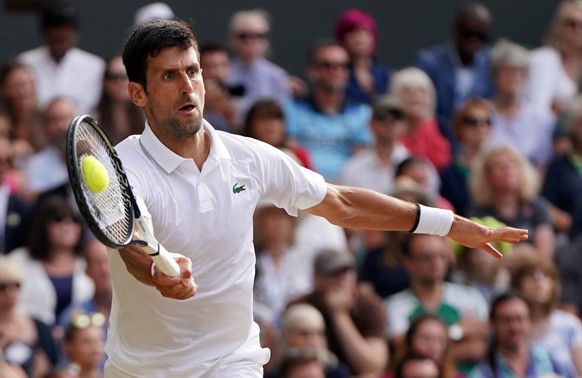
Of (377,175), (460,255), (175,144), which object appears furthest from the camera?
(377,175)

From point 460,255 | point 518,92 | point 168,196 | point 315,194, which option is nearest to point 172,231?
point 168,196

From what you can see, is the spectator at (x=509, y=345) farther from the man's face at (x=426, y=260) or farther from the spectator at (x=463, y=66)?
the spectator at (x=463, y=66)

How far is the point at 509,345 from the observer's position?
27.1 feet

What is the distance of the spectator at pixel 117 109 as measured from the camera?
9.23 metres

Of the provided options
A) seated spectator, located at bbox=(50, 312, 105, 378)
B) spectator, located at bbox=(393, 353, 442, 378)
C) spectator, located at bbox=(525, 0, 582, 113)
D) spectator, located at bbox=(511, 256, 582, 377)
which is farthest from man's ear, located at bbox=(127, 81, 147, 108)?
spectator, located at bbox=(525, 0, 582, 113)

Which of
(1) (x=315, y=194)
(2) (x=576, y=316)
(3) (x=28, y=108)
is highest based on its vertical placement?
(1) (x=315, y=194)

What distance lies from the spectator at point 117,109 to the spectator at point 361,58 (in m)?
1.91

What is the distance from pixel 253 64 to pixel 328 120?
85 centimetres

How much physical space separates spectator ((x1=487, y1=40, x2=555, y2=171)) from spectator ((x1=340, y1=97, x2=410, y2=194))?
97cm

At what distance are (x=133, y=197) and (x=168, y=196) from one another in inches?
9.9

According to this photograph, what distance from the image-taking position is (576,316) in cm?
899

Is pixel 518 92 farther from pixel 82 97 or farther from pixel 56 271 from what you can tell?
pixel 56 271

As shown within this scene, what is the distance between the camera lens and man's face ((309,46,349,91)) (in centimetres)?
1007

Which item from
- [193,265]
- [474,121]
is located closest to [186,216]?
[193,265]
